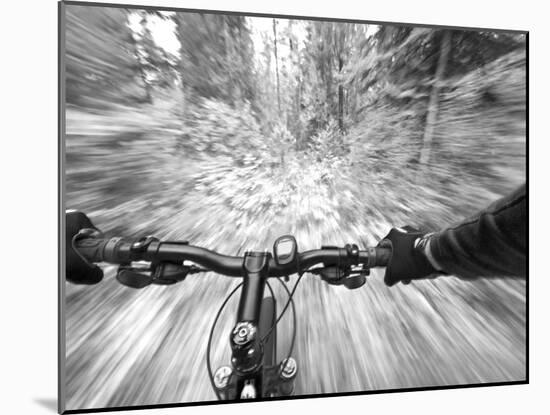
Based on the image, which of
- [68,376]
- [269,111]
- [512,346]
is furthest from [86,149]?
[512,346]

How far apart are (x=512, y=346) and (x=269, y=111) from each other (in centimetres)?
135

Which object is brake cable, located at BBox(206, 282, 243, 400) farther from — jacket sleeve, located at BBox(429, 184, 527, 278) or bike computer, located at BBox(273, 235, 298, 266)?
jacket sleeve, located at BBox(429, 184, 527, 278)

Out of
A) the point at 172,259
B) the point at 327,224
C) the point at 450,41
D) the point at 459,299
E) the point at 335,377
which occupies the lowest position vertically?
the point at 335,377

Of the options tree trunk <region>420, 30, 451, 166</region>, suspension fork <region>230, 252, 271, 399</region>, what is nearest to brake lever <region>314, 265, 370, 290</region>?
suspension fork <region>230, 252, 271, 399</region>

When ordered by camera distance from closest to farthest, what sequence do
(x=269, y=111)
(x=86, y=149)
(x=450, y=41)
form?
1. (x=86, y=149)
2. (x=269, y=111)
3. (x=450, y=41)

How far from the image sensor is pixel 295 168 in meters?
1.74

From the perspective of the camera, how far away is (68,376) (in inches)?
63.6

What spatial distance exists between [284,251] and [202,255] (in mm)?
297

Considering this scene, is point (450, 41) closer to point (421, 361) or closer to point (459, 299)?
point (459, 299)

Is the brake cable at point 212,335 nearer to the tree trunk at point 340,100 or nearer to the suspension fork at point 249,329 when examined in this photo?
the suspension fork at point 249,329

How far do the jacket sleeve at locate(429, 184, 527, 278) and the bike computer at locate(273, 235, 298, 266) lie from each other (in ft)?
1.80

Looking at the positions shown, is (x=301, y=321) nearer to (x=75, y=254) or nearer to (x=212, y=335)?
(x=212, y=335)

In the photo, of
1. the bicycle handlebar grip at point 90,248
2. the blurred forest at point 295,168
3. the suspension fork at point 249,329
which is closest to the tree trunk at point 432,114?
the blurred forest at point 295,168

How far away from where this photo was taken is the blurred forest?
162 cm
